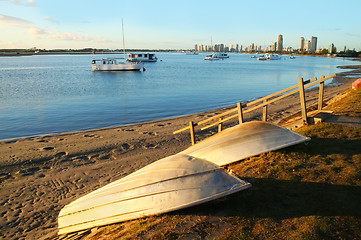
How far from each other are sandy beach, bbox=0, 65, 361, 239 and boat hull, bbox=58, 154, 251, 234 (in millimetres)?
1215

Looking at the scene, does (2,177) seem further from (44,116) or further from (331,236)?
(44,116)

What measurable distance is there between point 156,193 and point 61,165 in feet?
20.4

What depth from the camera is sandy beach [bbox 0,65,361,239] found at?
6699 mm

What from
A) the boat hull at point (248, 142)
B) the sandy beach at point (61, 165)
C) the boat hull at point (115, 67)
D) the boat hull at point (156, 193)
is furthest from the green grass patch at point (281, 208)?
the boat hull at point (115, 67)

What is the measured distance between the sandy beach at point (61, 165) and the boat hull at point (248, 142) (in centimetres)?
342

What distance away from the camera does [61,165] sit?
9789mm

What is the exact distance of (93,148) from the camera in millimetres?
11422

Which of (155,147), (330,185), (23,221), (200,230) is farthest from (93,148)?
(330,185)

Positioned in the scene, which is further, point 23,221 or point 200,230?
point 23,221

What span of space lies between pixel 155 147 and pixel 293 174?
22.5 feet

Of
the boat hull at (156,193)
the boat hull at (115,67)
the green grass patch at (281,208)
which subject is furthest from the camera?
the boat hull at (115,67)

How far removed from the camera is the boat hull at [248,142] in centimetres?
662

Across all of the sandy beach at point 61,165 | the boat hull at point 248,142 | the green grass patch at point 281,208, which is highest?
the boat hull at point 248,142

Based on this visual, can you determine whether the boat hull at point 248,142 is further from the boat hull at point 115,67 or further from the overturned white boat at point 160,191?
the boat hull at point 115,67
